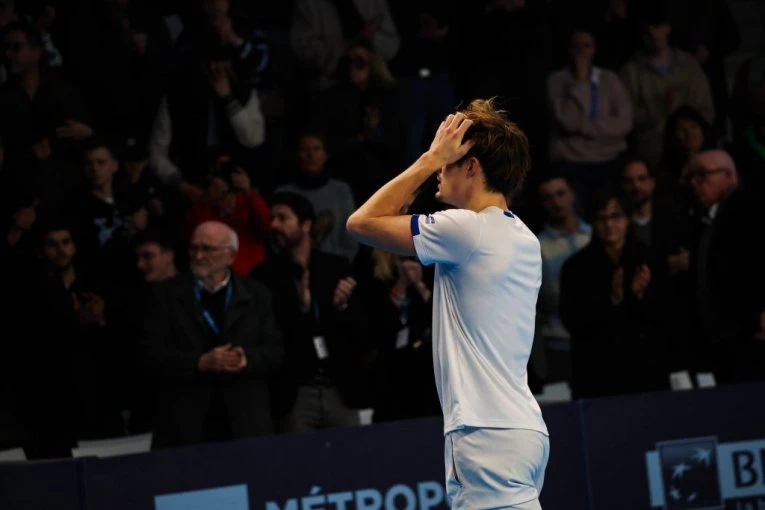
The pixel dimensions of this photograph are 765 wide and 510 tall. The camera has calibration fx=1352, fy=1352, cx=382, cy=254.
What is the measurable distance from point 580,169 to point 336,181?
2.26 m

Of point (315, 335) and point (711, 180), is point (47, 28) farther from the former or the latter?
point (711, 180)

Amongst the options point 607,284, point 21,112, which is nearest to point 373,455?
point 607,284

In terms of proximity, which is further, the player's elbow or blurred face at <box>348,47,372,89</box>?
blurred face at <box>348,47,372,89</box>

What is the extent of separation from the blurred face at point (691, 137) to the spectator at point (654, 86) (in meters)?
0.60

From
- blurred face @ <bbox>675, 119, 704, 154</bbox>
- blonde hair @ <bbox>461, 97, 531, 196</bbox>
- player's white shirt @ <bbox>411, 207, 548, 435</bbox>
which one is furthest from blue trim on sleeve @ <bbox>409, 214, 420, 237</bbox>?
blurred face @ <bbox>675, 119, 704, 154</bbox>

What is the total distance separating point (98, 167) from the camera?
952 cm

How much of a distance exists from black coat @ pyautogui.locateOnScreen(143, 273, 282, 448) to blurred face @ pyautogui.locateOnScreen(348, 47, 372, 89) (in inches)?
118

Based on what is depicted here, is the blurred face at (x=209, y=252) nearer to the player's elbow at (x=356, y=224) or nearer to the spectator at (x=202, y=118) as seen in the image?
the spectator at (x=202, y=118)

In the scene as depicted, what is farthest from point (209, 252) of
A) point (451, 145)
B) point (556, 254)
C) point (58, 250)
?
point (451, 145)

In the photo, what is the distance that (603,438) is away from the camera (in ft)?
25.5

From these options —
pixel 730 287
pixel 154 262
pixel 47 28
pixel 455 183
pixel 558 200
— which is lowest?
pixel 730 287

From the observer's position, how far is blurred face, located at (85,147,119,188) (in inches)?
375

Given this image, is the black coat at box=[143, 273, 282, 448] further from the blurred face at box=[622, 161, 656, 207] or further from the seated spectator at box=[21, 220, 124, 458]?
the blurred face at box=[622, 161, 656, 207]

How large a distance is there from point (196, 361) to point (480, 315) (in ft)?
11.8
